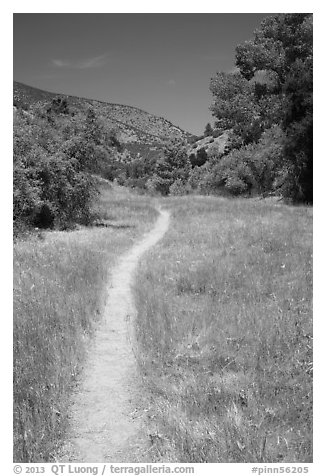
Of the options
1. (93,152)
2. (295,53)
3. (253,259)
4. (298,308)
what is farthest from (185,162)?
(298,308)

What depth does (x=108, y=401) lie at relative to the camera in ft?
18.0

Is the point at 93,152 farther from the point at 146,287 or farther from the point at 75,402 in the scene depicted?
the point at 75,402

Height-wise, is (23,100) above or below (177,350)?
above

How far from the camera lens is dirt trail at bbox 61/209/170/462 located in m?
4.50

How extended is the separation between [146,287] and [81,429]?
516 cm

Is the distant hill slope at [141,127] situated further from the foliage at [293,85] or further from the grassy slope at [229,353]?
the grassy slope at [229,353]

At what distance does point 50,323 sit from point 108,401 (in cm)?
253

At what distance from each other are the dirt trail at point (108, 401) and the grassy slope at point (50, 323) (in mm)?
212

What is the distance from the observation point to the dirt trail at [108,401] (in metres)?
4.50

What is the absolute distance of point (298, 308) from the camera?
25.2 ft

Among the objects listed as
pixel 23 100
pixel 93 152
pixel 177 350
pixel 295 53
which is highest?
pixel 295 53

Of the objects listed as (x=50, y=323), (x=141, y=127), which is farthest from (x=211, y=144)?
(x=141, y=127)

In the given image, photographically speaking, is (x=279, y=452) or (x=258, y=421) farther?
(x=258, y=421)

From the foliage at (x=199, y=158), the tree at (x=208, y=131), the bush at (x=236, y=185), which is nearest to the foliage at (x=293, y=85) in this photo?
the bush at (x=236, y=185)
